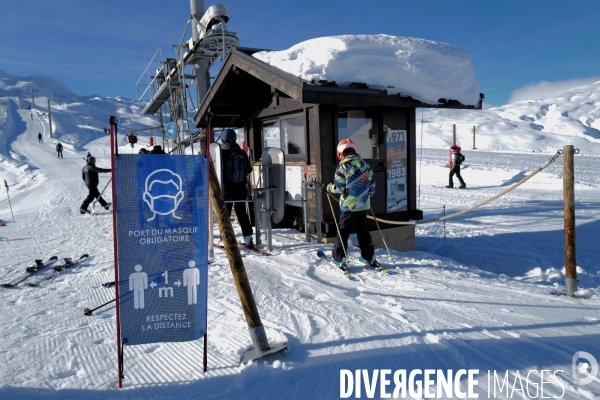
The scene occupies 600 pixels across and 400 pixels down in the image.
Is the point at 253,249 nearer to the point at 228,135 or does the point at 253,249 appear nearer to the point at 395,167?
the point at 228,135

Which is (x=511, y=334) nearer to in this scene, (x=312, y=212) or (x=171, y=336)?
(x=171, y=336)

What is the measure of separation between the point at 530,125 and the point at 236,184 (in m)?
79.1

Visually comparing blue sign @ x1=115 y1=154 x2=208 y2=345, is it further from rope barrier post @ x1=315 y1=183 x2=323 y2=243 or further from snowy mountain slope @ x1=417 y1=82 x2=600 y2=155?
snowy mountain slope @ x1=417 y1=82 x2=600 y2=155

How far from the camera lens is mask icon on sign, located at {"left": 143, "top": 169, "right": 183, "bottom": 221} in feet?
9.70

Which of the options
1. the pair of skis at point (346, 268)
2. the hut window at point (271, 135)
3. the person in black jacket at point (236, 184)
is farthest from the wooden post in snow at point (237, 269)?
the hut window at point (271, 135)

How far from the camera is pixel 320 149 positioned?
742 centimetres

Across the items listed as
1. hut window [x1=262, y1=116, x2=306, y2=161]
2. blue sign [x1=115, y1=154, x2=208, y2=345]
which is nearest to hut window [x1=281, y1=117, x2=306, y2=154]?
hut window [x1=262, y1=116, x2=306, y2=161]

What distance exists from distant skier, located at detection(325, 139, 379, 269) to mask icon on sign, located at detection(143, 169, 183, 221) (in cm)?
301

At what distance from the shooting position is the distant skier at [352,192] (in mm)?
5574

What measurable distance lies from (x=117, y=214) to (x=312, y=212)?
5.50 meters

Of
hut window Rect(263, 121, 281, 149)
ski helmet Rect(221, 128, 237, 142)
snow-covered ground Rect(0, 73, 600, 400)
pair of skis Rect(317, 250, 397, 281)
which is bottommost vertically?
snow-covered ground Rect(0, 73, 600, 400)

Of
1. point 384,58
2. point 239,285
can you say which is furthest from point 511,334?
point 384,58

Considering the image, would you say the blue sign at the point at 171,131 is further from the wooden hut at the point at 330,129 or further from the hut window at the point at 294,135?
the hut window at the point at 294,135

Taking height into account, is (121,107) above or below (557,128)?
above
